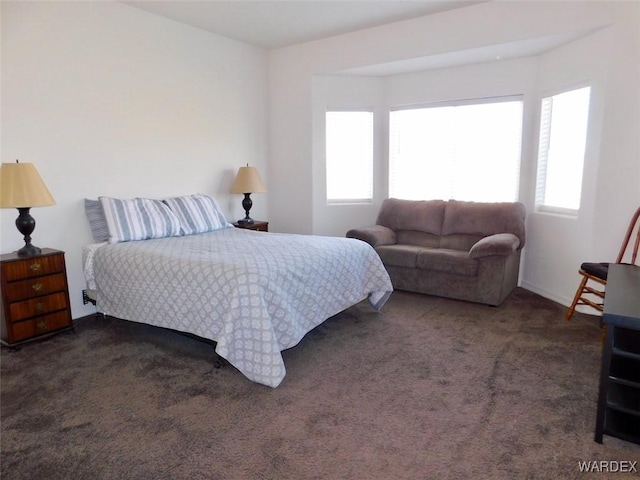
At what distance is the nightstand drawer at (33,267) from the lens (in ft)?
9.36

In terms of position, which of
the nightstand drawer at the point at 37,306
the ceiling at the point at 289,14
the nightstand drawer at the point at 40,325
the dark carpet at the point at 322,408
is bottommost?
the dark carpet at the point at 322,408

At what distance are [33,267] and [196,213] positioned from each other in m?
1.48

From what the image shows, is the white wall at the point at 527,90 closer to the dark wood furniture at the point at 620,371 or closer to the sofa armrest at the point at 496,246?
the sofa armrest at the point at 496,246

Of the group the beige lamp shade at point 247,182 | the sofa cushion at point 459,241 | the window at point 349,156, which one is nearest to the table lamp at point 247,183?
the beige lamp shade at point 247,182

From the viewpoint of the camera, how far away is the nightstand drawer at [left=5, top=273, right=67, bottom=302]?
→ 2.88 m

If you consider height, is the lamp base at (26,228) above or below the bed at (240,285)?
above

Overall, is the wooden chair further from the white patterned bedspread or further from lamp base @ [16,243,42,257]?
lamp base @ [16,243,42,257]

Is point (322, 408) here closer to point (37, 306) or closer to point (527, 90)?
point (37, 306)

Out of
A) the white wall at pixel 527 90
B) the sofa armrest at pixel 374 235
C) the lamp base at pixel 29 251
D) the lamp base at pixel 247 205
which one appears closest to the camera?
the lamp base at pixel 29 251

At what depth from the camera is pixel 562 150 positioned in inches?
157

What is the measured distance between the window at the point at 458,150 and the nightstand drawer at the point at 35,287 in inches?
150

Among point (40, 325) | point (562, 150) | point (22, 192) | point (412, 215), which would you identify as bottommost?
point (40, 325)

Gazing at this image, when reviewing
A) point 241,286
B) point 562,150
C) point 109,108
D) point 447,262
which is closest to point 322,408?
point 241,286

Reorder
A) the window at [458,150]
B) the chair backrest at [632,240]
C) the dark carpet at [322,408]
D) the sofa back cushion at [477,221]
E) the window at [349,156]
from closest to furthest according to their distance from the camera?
the dark carpet at [322,408], the chair backrest at [632,240], the sofa back cushion at [477,221], the window at [458,150], the window at [349,156]
